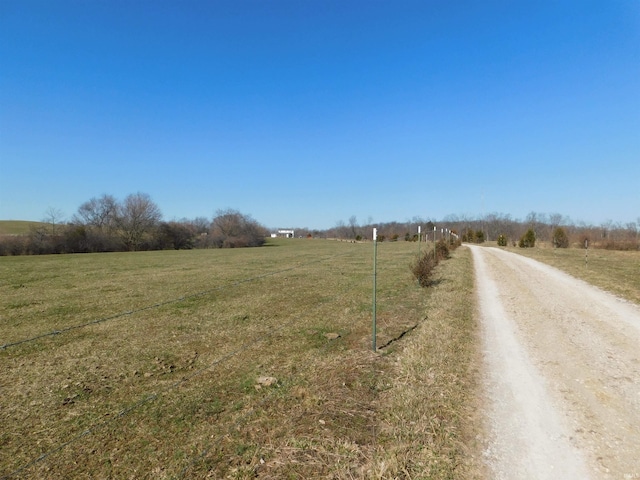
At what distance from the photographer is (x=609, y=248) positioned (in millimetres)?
37688

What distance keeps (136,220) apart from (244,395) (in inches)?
2772

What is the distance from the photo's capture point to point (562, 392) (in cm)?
437

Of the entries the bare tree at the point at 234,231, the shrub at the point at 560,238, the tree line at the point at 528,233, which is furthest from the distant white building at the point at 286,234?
the shrub at the point at 560,238

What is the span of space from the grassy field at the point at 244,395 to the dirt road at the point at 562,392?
376 mm

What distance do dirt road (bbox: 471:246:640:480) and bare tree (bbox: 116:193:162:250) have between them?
68.2 metres

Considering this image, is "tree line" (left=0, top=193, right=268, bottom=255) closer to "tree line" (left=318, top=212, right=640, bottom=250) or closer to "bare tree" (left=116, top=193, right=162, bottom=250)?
"bare tree" (left=116, top=193, right=162, bottom=250)

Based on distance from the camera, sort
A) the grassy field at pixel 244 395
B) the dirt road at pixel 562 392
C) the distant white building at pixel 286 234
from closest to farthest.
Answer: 1. the dirt road at pixel 562 392
2. the grassy field at pixel 244 395
3. the distant white building at pixel 286 234

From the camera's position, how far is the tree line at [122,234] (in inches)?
1959

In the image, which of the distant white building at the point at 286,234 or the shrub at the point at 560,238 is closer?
the shrub at the point at 560,238

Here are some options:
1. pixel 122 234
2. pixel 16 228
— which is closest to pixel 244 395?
pixel 122 234

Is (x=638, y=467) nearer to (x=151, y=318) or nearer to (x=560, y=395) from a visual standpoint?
(x=560, y=395)

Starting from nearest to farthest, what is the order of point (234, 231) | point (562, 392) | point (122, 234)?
point (562, 392) < point (122, 234) < point (234, 231)

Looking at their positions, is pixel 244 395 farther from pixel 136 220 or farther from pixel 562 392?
pixel 136 220

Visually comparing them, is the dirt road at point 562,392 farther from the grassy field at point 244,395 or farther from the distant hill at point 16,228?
the distant hill at point 16,228
